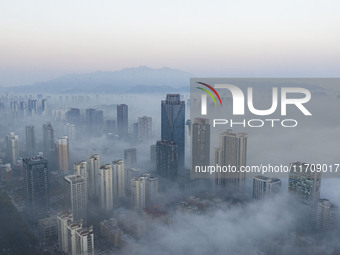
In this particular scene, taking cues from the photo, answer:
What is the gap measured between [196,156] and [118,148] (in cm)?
259

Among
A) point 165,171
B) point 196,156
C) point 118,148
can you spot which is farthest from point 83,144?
point 196,156

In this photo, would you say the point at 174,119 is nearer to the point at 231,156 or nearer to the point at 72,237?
the point at 231,156

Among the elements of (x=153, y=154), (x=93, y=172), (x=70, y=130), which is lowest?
(x=93, y=172)

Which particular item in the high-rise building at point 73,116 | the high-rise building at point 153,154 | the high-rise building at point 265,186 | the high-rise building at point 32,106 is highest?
the high-rise building at point 32,106

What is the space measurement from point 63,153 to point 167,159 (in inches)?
113

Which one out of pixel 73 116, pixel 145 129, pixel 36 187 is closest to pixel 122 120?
pixel 145 129

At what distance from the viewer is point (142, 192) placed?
6789 millimetres

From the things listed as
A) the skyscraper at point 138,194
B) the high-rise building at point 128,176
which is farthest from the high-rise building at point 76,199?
the high-rise building at point 128,176

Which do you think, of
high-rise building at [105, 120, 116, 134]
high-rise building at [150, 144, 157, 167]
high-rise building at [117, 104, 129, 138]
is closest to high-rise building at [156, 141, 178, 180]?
high-rise building at [150, 144, 157, 167]

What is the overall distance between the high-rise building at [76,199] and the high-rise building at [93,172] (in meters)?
0.64

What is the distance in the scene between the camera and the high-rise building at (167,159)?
8324mm

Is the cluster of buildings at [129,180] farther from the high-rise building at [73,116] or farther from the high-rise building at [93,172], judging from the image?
the high-rise building at [73,116]

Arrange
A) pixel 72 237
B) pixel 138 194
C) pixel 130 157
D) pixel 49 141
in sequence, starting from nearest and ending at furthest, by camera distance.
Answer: pixel 72 237 < pixel 138 194 < pixel 130 157 < pixel 49 141

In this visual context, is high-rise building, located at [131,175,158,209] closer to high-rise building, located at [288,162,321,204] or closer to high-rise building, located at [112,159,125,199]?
high-rise building, located at [112,159,125,199]
